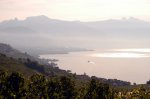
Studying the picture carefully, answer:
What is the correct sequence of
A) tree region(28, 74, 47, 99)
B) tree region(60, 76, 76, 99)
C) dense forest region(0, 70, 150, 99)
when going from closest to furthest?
dense forest region(0, 70, 150, 99) → tree region(28, 74, 47, 99) → tree region(60, 76, 76, 99)

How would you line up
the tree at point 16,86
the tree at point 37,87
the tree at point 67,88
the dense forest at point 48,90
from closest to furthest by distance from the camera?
the tree at point 16,86 → the dense forest at point 48,90 → the tree at point 37,87 → the tree at point 67,88

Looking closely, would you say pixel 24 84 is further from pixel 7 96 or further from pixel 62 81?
pixel 62 81

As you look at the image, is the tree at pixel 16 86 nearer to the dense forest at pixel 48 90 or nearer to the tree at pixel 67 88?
the dense forest at pixel 48 90

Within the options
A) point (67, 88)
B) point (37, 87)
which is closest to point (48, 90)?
point (37, 87)

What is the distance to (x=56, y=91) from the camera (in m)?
88.8

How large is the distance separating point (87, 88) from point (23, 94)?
20.0m

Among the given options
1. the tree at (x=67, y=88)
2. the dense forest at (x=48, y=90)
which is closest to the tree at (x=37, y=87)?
the dense forest at (x=48, y=90)

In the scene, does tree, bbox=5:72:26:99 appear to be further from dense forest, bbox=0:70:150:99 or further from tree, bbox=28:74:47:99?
tree, bbox=28:74:47:99

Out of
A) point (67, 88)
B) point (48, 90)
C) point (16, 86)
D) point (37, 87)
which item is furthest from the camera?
point (67, 88)

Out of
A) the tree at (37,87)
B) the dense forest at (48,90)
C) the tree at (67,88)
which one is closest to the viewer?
the dense forest at (48,90)

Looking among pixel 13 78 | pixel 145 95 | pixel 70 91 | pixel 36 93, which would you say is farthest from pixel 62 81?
pixel 145 95

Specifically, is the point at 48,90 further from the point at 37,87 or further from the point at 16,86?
the point at 16,86

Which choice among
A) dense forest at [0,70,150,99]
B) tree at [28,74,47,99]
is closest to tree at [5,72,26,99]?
dense forest at [0,70,150,99]

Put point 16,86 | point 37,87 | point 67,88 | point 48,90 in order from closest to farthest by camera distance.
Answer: point 16,86 → point 37,87 → point 48,90 → point 67,88
